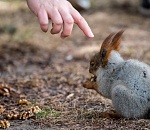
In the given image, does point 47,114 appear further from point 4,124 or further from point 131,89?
point 131,89

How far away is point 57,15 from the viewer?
139 inches

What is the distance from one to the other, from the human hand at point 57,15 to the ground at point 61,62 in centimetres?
85

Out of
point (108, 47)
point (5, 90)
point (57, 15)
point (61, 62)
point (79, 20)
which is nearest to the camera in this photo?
point (57, 15)

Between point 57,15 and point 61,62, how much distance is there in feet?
12.1

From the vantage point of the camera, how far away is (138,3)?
11.5 m

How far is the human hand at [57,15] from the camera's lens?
11.5 feet

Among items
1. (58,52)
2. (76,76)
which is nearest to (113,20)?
(58,52)

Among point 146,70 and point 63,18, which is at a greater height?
point 63,18

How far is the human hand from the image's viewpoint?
352 cm

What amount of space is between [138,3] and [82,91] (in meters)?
6.53

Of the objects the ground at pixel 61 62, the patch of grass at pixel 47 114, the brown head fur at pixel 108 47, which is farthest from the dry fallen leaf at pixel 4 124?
the brown head fur at pixel 108 47

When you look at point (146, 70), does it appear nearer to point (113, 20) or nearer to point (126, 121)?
point (126, 121)

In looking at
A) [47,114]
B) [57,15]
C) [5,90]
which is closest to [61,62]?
[5,90]

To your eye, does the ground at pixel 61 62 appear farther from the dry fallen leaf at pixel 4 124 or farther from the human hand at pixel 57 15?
the human hand at pixel 57 15
